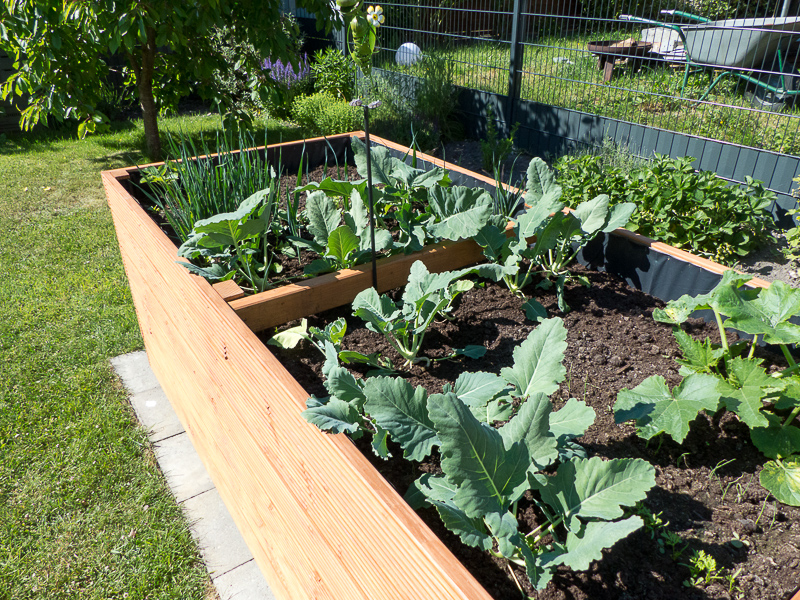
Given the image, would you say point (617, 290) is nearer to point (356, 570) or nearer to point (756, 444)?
point (756, 444)

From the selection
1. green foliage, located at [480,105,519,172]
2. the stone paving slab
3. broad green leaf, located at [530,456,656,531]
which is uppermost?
broad green leaf, located at [530,456,656,531]

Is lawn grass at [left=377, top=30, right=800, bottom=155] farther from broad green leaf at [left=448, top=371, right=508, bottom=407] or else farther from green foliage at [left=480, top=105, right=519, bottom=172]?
broad green leaf at [left=448, top=371, right=508, bottom=407]

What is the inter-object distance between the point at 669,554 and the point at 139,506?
6.01ft

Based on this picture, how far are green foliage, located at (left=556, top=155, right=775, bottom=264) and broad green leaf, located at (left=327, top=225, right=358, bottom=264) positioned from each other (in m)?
1.36

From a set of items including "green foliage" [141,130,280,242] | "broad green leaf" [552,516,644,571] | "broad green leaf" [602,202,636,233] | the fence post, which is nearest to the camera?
"broad green leaf" [552,516,644,571]

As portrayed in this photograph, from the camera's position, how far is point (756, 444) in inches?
47.5

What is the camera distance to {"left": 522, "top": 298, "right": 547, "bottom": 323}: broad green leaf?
170cm

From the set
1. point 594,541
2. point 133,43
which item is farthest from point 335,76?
point 594,541

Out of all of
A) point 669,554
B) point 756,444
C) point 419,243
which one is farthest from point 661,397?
Answer: point 419,243

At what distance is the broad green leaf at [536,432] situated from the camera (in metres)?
0.97

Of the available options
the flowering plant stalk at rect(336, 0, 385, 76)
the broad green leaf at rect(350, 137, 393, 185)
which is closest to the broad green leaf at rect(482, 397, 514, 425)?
the flowering plant stalk at rect(336, 0, 385, 76)

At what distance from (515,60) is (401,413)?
5155 millimetres

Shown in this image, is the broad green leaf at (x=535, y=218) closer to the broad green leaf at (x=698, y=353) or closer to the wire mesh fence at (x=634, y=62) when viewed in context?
the broad green leaf at (x=698, y=353)

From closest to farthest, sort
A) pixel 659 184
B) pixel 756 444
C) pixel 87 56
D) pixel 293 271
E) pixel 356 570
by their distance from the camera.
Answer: pixel 356 570 → pixel 756 444 → pixel 293 271 → pixel 659 184 → pixel 87 56
